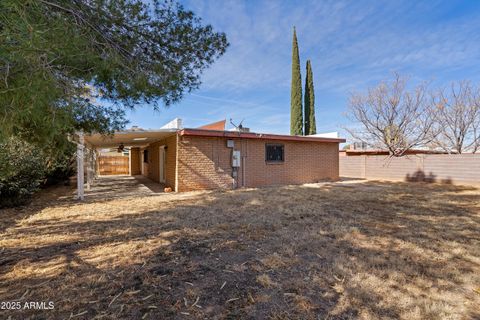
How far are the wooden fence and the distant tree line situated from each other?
6.21 feet

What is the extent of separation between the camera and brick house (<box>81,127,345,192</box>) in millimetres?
9891

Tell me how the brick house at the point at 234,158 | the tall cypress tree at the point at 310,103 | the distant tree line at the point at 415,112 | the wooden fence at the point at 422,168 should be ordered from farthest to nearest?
the tall cypress tree at the point at 310,103 → the distant tree line at the point at 415,112 → the wooden fence at the point at 422,168 → the brick house at the point at 234,158

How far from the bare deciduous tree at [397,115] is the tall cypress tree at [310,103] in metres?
7.91

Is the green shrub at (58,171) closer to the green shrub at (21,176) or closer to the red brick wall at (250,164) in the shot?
the green shrub at (21,176)

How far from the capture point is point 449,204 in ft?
23.6

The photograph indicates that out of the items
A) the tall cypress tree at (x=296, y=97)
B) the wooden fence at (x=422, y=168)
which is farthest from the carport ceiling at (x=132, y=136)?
the tall cypress tree at (x=296, y=97)

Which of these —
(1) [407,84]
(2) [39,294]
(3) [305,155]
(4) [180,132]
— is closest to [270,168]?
(3) [305,155]

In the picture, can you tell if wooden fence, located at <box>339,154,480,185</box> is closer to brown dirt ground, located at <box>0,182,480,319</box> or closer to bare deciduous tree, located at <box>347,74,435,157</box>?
bare deciduous tree, located at <box>347,74,435,157</box>

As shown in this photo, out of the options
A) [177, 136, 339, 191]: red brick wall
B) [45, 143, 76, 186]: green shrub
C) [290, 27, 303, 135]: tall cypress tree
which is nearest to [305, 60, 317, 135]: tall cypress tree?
[290, 27, 303, 135]: tall cypress tree

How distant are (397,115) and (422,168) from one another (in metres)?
4.06

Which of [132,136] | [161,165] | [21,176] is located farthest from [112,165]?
[21,176]

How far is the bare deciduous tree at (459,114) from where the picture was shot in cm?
1614

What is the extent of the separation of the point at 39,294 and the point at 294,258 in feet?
9.33

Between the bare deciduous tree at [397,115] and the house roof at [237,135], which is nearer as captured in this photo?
the house roof at [237,135]
